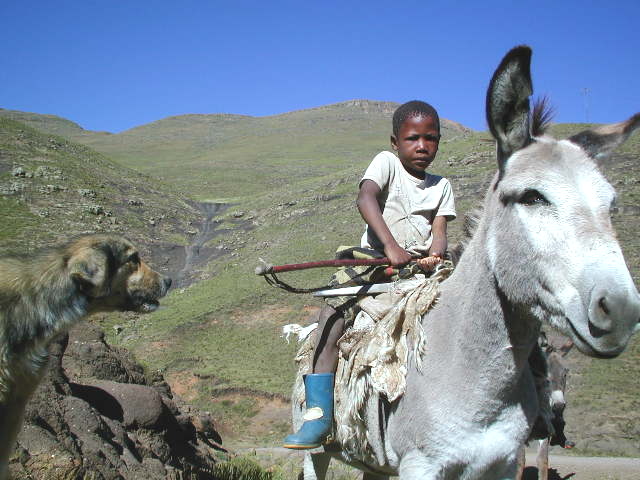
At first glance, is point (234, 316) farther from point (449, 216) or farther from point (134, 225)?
point (449, 216)

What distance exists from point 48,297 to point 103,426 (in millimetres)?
2894

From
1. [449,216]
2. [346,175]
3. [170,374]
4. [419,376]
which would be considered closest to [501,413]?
[419,376]

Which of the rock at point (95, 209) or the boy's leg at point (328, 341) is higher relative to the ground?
the rock at point (95, 209)

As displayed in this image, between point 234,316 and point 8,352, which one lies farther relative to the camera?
point 234,316

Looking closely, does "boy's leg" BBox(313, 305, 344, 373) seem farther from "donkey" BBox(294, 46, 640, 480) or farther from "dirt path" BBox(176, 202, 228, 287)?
"dirt path" BBox(176, 202, 228, 287)

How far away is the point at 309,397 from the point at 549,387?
1.80m

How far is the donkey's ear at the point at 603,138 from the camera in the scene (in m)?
2.92

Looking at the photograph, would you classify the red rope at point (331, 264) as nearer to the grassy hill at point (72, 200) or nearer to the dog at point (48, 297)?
the dog at point (48, 297)

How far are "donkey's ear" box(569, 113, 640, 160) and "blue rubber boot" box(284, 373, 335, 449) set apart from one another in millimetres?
2527

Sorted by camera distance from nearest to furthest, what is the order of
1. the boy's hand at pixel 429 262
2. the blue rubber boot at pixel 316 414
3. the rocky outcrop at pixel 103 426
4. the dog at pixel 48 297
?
the boy's hand at pixel 429 262
the blue rubber boot at pixel 316 414
the dog at pixel 48 297
the rocky outcrop at pixel 103 426

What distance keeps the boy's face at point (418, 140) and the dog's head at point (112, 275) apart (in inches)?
113

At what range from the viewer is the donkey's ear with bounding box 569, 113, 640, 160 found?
9.59ft

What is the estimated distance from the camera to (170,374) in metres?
18.7

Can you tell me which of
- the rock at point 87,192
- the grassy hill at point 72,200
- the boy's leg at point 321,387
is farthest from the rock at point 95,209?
the boy's leg at point 321,387
